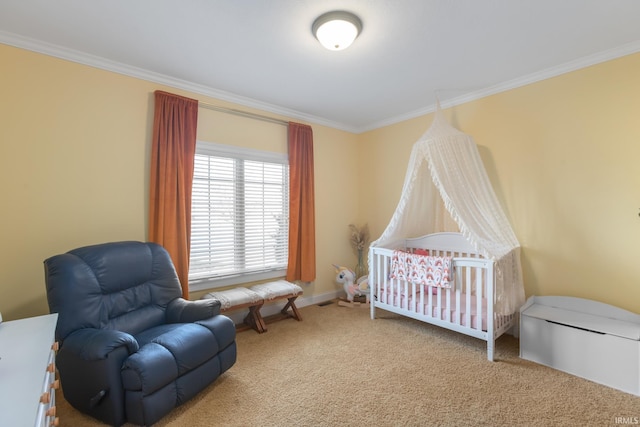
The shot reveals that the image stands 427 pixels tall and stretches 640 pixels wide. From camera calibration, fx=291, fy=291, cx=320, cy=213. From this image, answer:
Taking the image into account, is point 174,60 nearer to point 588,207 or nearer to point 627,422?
point 588,207

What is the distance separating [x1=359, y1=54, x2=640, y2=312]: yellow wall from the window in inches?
97.7

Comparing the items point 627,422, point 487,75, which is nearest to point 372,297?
point 627,422

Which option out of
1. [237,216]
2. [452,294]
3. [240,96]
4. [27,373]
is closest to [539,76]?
[452,294]

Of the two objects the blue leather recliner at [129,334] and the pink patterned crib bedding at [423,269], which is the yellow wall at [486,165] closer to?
the blue leather recliner at [129,334]

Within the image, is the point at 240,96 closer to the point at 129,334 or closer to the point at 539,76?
the point at 129,334

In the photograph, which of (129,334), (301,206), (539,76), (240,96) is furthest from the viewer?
(301,206)

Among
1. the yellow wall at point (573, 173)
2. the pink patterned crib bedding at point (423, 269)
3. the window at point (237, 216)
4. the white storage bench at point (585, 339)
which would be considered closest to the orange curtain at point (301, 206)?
the window at point (237, 216)

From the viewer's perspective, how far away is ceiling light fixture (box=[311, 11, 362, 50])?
198 cm

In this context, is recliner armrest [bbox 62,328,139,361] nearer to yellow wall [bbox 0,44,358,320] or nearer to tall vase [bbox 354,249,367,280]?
yellow wall [bbox 0,44,358,320]

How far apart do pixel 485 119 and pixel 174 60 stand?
325 cm

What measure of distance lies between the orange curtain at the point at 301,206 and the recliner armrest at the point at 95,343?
2.17m

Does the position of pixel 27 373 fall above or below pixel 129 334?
above

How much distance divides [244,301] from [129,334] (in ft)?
3.58

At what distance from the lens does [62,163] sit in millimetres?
2475
